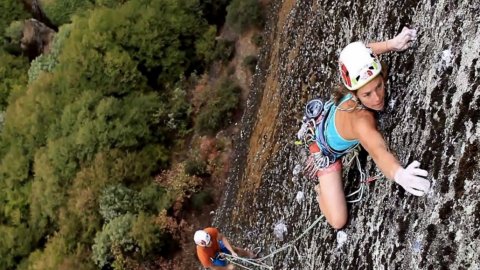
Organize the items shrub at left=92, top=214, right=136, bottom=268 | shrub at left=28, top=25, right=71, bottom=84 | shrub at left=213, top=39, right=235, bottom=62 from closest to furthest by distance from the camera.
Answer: shrub at left=92, top=214, right=136, bottom=268 < shrub at left=213, top=39, right=235, bottom=62 < shrub at left=28, top=25, right=71, bottom=84

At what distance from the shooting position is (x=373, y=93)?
6.09 metres

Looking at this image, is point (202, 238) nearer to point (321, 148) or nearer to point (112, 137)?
point (321, 148)

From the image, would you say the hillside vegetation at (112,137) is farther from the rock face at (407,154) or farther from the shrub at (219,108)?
the rock face at (407,154)

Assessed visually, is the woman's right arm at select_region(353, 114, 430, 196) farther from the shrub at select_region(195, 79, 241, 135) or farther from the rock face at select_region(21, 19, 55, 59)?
the rock face at select_region(21, 19, 55, 59)

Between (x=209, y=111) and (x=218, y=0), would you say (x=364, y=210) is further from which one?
(x=218, y=0)

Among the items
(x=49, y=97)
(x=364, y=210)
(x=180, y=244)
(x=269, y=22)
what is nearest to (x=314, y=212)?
(x=364, y=210)

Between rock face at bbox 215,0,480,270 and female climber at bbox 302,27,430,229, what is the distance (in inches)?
8.6

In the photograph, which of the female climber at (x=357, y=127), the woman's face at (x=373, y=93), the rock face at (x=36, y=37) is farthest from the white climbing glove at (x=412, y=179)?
the rock face at (x=36, y=37)

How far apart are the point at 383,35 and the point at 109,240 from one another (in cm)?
1573

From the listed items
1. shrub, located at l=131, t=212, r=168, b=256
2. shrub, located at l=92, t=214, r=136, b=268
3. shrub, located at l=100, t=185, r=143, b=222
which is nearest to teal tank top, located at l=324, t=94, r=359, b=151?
shrub, located at l=131, t=212, r=168, b=256

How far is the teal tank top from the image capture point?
6.68 m

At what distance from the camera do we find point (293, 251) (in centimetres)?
961

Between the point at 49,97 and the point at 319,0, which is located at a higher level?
the point at 319,0

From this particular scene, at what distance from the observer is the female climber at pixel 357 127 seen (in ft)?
19.2
